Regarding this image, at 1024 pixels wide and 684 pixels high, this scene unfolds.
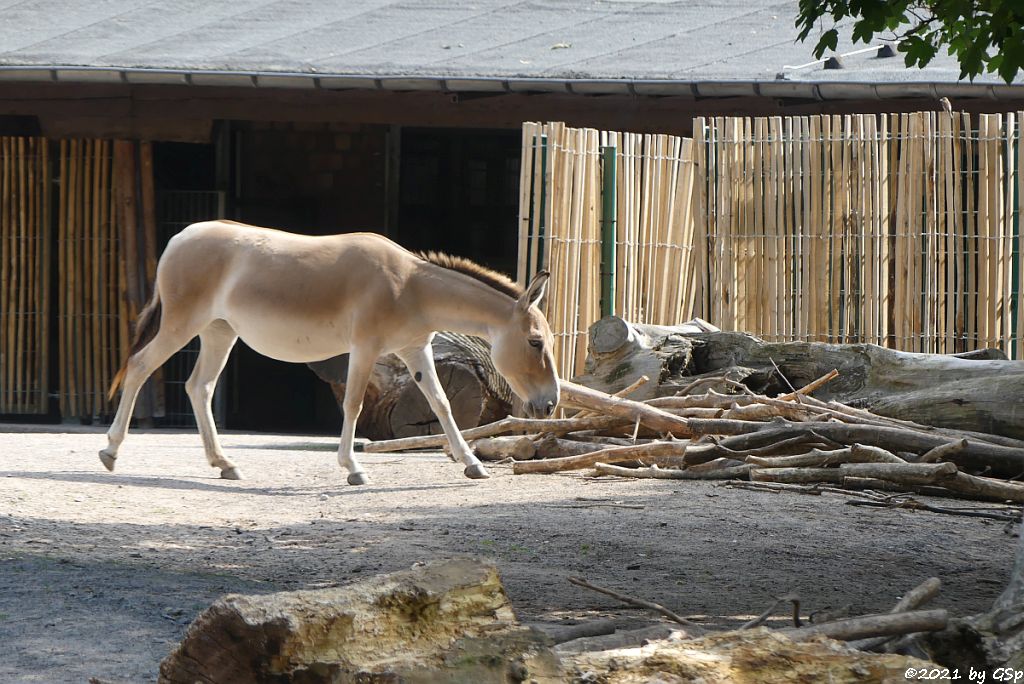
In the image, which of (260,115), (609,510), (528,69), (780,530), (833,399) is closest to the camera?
(780,530)

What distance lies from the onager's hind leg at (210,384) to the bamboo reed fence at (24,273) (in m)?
4.56

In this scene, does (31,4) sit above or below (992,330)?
above

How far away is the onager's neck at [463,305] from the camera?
7.74 meters

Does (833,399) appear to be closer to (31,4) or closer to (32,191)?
(32,191)

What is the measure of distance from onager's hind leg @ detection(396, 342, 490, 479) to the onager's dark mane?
522 millimetres

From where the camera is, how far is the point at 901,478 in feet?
21.8

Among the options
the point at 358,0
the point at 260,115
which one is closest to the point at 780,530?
the point at 260,115

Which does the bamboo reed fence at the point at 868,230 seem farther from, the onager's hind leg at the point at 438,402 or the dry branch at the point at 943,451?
the onager's hind leg at the point at 438,402

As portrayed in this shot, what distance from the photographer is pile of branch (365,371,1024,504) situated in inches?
269

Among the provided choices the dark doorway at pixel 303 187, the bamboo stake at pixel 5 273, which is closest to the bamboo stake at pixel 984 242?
the dark doorway at pixel 303 187

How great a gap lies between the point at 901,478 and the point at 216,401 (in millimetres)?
7746

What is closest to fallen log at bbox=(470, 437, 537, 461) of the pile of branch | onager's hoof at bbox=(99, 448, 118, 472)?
the pile of branch

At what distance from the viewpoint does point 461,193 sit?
555 inches

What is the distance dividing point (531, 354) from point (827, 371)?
2.01 metres
